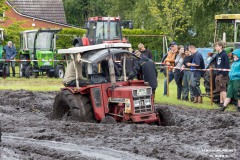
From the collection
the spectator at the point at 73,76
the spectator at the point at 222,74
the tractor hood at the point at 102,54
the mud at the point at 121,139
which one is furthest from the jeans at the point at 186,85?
the spectator at the point at 73,76

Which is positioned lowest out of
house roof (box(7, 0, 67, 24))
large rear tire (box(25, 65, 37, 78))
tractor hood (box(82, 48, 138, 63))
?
large rear tire (box(25, 65, 37, 78))

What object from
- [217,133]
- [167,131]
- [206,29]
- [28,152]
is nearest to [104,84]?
[167,131]

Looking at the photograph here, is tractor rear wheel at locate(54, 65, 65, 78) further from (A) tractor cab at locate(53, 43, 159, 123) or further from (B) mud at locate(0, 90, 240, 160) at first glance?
(A) tractor cab at locate(53, 43, 159, 123)

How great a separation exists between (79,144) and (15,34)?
104ft

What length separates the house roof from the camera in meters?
65.5

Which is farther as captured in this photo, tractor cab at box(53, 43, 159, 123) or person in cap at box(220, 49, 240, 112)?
person in cap at box(220, 49, 240, 112)

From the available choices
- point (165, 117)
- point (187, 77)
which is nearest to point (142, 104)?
point (165, 117)

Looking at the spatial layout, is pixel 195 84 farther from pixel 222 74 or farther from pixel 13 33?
pixel 13 33

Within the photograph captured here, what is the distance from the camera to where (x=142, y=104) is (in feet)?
50.7

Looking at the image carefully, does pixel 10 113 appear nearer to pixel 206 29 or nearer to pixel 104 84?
pixel 104 84

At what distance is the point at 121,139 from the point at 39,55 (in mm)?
22605

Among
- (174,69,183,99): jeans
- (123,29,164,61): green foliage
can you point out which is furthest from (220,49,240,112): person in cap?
(123,29,164,61): green foliage

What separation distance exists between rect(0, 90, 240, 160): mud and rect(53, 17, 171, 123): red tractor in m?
0.46

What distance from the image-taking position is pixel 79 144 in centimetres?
1255
